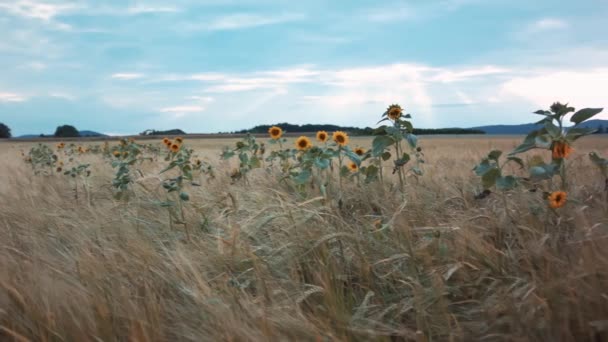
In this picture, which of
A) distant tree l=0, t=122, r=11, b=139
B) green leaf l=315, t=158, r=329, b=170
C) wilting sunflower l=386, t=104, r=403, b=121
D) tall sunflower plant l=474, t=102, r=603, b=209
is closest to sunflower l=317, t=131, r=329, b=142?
green leaf l=315, t=158, r=329, b=170

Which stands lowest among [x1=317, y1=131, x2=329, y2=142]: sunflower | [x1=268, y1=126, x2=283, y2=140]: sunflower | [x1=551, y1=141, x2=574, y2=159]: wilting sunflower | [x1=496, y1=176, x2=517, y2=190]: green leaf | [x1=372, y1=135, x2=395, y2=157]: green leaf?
[x1=496, y1=176, x2=517, y2=190]: green leaf

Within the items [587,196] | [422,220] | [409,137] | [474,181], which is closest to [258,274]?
[422,220]

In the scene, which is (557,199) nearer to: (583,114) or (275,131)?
Answer: (583,114)

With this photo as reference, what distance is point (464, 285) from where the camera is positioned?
5.97 ft

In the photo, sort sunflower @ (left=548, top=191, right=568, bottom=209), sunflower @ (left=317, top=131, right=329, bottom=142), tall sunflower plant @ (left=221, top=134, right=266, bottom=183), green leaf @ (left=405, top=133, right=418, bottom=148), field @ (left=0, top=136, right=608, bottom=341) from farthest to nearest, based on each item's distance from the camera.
Result: tall sunflower plant @ (left=221, top=134, right=266, bottom=183) → sunflower @ (left=317, top=131, right=329, bottom=142) → green leaf @ (left=405, top=133, right=418, bottom=148) → sunflower @ (left=548, top=191, right=568, bottom=209) → field @ (left=0, top=136, right=608, bottom=341)

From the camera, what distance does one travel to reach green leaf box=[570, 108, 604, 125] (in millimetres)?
2338

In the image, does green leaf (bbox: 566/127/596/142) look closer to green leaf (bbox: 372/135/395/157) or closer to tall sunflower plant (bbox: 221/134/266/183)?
green leaf (bbox: 372/135/395/157)

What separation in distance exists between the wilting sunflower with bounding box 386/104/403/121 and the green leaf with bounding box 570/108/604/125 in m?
0.96

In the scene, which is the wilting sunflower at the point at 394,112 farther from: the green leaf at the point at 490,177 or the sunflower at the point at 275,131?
the sunflower at the point at 275,131

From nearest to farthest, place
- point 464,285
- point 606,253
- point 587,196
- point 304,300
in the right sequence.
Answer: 1. point 606,253
2. point 464,285
3. point 304,300
4. point 587,196

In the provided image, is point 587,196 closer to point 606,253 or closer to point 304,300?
point 606,253

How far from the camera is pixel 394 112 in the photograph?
10.0ft

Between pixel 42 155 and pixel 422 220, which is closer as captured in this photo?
pixel 422 220

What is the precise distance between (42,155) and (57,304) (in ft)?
19.0
